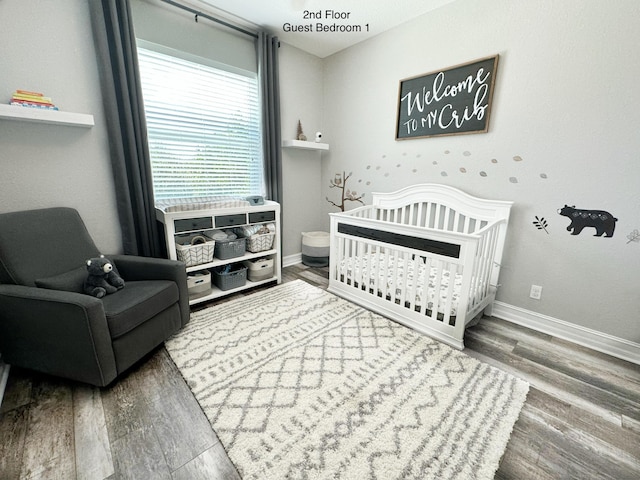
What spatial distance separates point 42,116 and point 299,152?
224cm

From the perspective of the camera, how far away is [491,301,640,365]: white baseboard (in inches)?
70.9

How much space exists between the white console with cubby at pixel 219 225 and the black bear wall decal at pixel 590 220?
2.32 metres

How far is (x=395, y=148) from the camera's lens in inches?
111

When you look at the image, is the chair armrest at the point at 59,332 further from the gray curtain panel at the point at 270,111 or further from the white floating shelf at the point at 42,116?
the gray curtain panel at the point at 270,111

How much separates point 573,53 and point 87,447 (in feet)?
11.3

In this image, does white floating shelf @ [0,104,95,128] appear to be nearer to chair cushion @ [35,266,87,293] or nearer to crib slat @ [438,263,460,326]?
chair cushion @ [35,266,87,293]

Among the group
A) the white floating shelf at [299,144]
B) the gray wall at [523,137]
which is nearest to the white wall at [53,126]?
the gray wall at [523,137]

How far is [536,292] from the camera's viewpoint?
213cm

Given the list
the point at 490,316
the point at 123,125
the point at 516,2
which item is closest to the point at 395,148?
the point at 516,2

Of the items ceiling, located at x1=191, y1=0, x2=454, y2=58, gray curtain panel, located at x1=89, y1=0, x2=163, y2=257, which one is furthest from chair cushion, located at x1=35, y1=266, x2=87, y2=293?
ceiling, located at x1=191, y1=0, x2=454, y2=58

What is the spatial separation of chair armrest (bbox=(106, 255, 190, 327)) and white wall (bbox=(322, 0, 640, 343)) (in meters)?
2.27

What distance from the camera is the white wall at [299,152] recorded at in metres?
3.11

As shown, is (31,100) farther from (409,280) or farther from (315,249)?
(409,280)

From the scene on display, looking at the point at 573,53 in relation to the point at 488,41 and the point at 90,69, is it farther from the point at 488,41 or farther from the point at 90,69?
the point at 90,69
